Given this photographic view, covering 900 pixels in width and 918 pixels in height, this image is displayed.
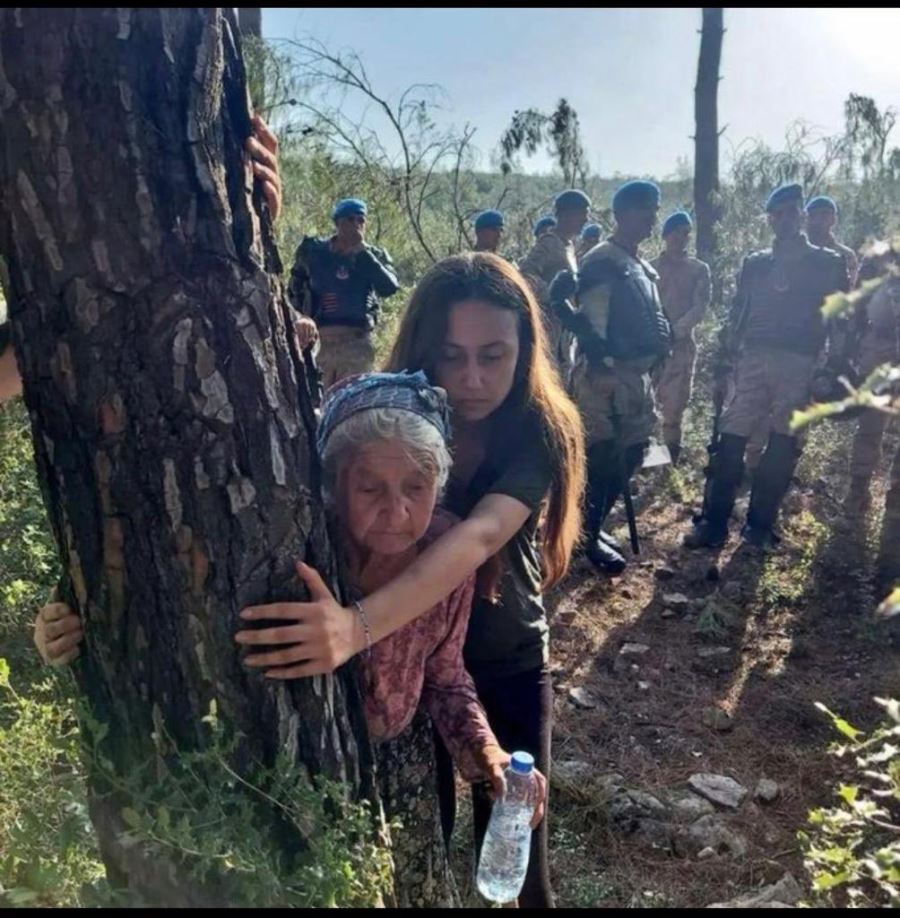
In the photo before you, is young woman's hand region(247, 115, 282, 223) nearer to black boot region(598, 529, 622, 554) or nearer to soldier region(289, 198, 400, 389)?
black boot region(598, 529, 622, 554)

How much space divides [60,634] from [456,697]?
756mm

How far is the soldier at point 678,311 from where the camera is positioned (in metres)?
7.16

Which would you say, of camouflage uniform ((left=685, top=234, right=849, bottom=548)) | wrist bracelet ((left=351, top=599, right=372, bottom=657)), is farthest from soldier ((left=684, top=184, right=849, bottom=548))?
wrist bracelet ((left=351, top=599, right=372, bottom=657))

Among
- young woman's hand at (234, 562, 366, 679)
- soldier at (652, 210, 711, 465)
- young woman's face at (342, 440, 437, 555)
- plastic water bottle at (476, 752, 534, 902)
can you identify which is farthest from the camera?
soldier at (652, 210, 711, 465)

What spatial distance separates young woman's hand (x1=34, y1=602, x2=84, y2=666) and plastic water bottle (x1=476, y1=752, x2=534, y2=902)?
0.79 metres

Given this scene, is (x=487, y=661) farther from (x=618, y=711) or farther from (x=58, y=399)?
(x=618, y=711)

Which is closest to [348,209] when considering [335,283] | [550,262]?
[335,283]

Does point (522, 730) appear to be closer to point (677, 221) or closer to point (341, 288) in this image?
point (341, 288)

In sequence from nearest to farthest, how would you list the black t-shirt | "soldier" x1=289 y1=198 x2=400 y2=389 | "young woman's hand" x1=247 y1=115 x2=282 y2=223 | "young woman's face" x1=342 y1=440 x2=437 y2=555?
1. "young woman's hand" x1=247 y1=115 x2=282 y2=223
2. "young woman's face" x1=342 y1=440 x2=437 y2=555
3. the black t-shirt
4. "soldier" x1=289 y1=198 x2=400 y2=389

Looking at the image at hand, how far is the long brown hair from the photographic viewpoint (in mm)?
1787

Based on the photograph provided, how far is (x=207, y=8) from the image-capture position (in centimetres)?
116

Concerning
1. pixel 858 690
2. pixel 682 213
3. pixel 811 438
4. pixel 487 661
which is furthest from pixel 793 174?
pixel 487 661

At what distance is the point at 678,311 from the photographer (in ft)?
24.1

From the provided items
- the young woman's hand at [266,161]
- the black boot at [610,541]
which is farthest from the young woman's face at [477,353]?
the black boot at [610,541]
